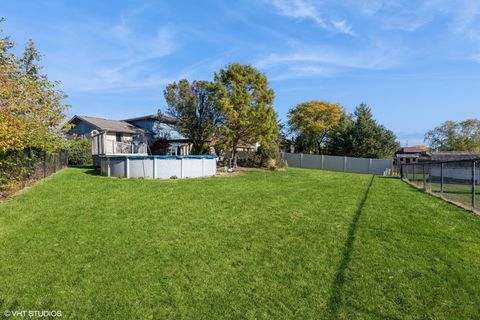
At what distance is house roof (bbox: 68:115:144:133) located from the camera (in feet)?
89.9

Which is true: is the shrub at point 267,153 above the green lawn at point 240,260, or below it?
above

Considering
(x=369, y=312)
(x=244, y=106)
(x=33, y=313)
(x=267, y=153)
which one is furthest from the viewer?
(x=267, y=153)

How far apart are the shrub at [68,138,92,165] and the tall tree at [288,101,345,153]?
28.4 m

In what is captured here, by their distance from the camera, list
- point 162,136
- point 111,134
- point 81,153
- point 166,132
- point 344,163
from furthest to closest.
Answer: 1. point 344,163
2. point 166,132
3. point 162,136
4. point 111,134
5. point 81,153

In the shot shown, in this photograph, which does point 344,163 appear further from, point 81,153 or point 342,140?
point 81,153

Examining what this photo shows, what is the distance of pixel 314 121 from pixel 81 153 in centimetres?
3037

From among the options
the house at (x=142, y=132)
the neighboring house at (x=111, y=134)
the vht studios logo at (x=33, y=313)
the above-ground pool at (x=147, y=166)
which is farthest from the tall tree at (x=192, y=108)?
the vht studios logo at (x=33, y=313)

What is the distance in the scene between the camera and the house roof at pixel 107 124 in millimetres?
27392

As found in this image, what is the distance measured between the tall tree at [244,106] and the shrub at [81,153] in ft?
32.0

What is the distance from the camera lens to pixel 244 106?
20.7m

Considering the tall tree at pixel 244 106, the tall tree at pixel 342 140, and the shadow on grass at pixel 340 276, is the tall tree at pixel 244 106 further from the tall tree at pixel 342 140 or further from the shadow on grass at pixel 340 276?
the tall tree at pixel 342 140

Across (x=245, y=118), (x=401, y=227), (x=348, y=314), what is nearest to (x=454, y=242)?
(x=401, y=227)

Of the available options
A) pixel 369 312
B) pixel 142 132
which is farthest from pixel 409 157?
pixel 369 312

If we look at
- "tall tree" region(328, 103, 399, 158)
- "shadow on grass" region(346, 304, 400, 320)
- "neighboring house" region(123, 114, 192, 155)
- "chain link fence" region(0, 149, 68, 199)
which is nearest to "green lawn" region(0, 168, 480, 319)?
"shadow on grass" region(346, 304, 400, 320)
